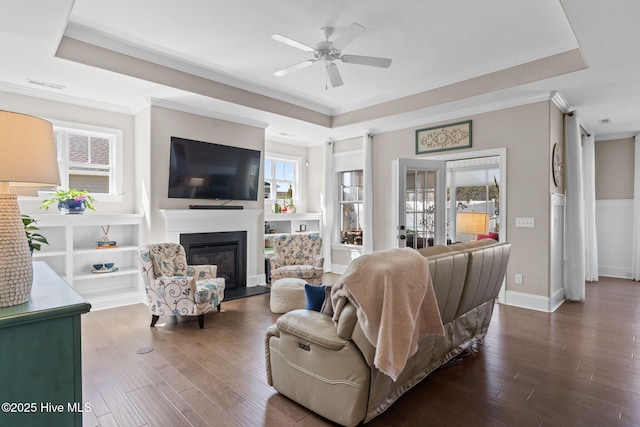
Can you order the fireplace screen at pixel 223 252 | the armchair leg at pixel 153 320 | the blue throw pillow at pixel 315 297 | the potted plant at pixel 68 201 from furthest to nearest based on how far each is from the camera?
the fireplace screen at pixel 223 252, the potted plant at pixel 68 201, the armchair leg at pixel 153 320, the blue throw pillow at pixel 315 297

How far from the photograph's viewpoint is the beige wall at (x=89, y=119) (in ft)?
13.6

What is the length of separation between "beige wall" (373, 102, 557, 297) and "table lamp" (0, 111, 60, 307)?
4916 mm

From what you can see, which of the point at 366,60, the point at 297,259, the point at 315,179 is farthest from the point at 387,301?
the point at 315,179

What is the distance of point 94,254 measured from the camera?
4.67 m

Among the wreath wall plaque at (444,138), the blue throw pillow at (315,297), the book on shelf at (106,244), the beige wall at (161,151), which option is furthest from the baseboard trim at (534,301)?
the book on shelf at (106,244)

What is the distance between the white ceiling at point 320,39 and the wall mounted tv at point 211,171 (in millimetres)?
555

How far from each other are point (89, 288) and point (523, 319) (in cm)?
542

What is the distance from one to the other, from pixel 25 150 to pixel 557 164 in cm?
544

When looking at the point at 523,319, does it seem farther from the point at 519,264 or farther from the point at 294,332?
the point at 294,332

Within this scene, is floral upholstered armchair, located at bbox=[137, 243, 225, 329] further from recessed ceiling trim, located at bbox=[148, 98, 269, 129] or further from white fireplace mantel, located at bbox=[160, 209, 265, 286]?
recessed ceiling trim, located at bbox=[148, 98, 269, 129]

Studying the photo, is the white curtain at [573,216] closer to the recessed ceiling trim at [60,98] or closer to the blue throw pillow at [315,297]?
the blue throw pillow at [315,297]

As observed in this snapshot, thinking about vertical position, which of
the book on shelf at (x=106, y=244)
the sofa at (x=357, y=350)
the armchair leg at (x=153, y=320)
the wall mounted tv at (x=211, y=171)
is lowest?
the armchair leg at (x=153, y=320)

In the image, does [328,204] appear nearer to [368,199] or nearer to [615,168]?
[368,199]

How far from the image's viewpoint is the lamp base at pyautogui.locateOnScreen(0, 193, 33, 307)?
4.09 feet
